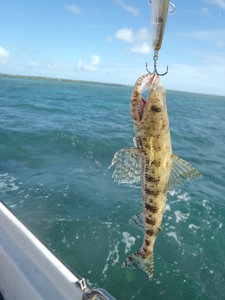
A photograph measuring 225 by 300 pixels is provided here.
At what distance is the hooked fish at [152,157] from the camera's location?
3.45 metres

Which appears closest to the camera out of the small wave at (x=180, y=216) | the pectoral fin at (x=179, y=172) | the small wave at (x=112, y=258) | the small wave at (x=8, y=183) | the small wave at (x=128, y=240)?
the pectoral fin at (x=179, y=172)

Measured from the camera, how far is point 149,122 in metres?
3.53

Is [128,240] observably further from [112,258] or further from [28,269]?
[28,269]

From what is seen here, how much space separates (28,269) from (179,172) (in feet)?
10.1

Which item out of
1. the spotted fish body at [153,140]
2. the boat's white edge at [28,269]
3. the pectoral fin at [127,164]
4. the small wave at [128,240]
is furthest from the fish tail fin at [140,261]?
the small wave at [128,240]

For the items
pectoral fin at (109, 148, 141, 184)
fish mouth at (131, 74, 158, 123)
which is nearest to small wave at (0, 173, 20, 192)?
pectoral fin at (109, 148, 141, 184)

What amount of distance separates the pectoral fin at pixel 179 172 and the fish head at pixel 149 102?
68cm

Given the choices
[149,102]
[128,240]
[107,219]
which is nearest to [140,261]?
[149,102]

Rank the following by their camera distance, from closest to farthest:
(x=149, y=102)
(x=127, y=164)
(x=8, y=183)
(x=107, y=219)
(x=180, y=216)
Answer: (x=149, y=102) < (x=127, y=164) < (x=107, y=219) < (x=180, y=216) < (x=8, y=183)

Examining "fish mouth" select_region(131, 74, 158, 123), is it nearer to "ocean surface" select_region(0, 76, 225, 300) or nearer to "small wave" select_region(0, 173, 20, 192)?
"ocean surface" select_region(0, 76, 225, 300)

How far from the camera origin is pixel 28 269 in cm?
465

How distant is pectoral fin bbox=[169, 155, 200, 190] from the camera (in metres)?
3.83

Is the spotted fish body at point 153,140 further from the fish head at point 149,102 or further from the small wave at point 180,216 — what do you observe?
the small wave at point 180,216

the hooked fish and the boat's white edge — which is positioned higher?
the hooked fish
